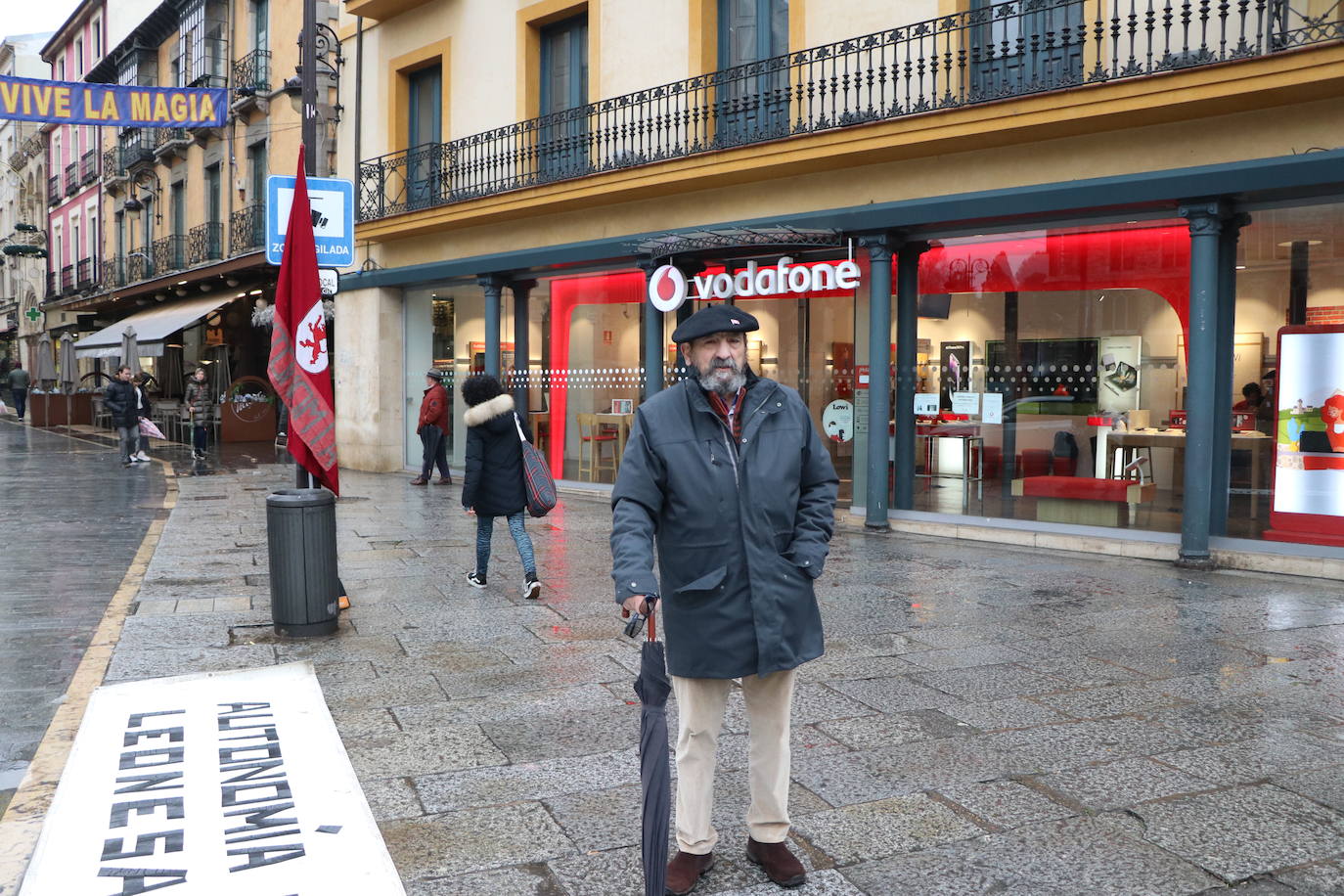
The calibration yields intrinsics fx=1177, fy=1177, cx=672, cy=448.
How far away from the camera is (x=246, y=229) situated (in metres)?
24.6

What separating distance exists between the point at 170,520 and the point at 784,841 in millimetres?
10578

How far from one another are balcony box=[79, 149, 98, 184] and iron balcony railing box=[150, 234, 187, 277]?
26.6 feet

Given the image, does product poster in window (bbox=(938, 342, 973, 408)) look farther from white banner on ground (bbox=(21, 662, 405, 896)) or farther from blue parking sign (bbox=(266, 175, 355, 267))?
white banner on ground (bbox=(21, 662, 405, 896))

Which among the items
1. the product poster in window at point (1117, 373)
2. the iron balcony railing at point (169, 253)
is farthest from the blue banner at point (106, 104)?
the iron balcony railing at point (169, 253)

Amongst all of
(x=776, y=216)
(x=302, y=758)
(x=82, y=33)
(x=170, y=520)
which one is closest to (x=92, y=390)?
(x=82, y=33)

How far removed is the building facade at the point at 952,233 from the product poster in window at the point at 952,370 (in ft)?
0.08

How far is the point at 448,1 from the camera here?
17.2 metres

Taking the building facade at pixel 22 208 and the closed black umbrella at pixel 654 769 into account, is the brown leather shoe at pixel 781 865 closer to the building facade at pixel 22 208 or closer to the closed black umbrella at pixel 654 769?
the closed black umbrella at pixel 654 769

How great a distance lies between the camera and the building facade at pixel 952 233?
9.73 meters

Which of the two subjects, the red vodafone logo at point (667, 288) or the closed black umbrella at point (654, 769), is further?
the red vodafone logo at point (667, 288)

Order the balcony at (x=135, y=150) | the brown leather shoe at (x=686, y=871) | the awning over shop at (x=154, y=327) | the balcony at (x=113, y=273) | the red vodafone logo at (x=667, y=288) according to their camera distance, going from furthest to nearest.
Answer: the balcony at (x=113, y=273), the balcony at (x=135, y=150), the awning over shop at (x=154, y=327), the red vodafone logo at (x=667, y=288), the brown leather shoe at (x=686, y=871)

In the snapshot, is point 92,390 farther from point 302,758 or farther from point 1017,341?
point 302,758

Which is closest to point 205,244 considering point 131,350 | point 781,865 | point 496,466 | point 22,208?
point 131,350

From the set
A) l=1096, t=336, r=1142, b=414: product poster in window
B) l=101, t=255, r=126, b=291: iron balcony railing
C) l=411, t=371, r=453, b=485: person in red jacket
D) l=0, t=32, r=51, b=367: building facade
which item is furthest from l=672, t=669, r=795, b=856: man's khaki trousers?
l=0, t=32, r=51, b=367: building facade
